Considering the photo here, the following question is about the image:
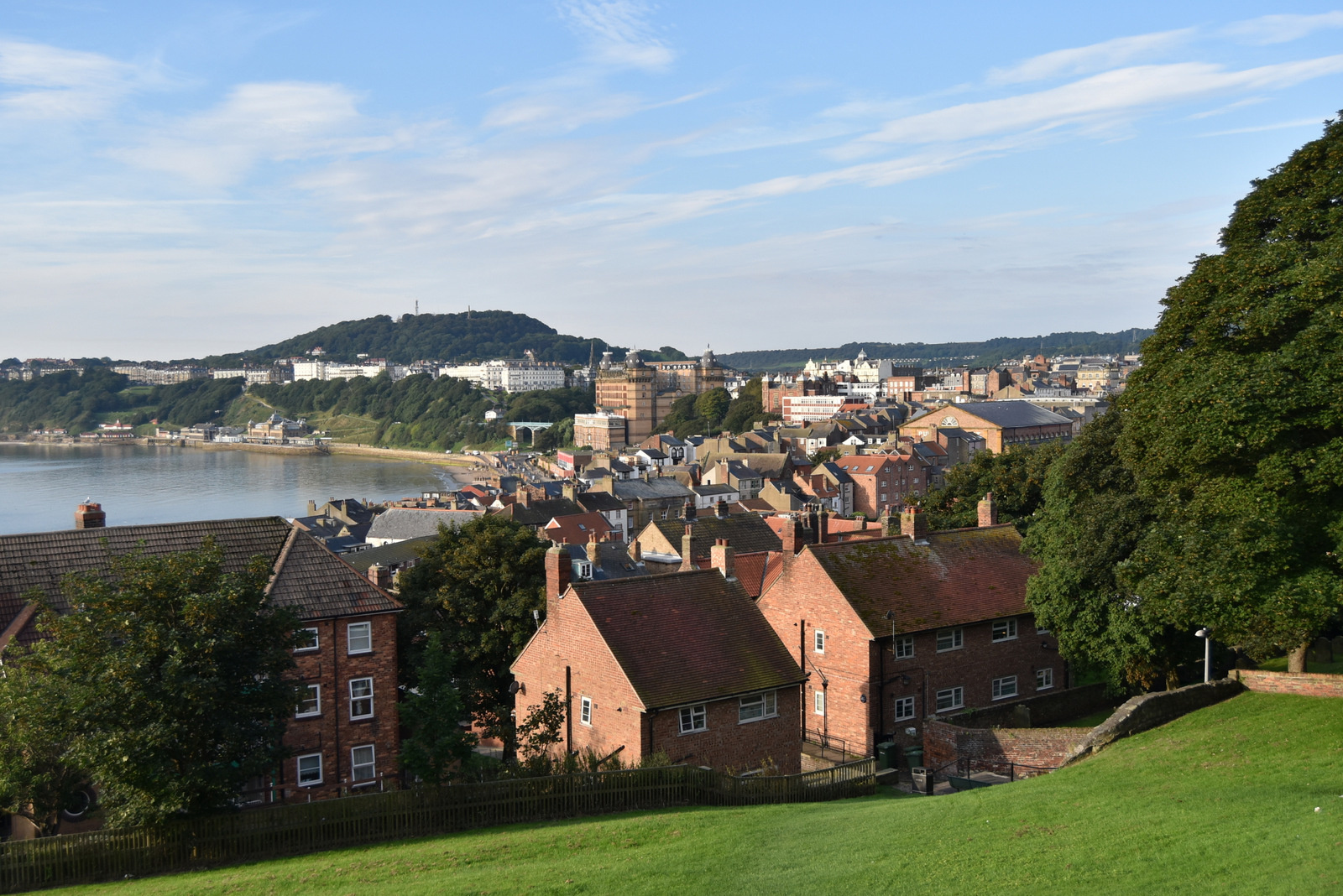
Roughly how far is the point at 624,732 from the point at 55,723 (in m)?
11.3

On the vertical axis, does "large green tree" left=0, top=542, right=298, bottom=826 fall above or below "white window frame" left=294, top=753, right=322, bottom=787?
above

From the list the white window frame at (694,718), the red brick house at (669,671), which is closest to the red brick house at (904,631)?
the red brick house at (669,671)

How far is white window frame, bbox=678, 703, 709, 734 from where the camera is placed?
75.6ft

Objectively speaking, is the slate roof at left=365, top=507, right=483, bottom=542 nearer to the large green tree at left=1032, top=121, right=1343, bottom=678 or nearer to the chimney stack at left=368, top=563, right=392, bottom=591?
the chimney stack at left=368, top=563, right=392, bottom=591

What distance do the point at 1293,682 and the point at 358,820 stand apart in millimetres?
17975

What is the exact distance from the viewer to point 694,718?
23.2 metres

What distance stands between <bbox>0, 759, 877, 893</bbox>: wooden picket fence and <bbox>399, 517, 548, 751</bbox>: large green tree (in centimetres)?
1029

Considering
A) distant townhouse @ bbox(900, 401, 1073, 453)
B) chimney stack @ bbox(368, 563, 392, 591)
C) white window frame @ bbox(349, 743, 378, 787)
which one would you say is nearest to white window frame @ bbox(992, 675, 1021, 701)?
white window frame @ bbox(349, 743, 378, 787)

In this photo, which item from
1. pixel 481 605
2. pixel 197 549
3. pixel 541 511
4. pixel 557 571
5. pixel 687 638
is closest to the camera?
pixel 197 549

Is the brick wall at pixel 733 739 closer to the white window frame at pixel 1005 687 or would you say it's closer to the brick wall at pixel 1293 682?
the white window frame at pixel 1005 687

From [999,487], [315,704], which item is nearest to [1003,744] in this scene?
[315,704]

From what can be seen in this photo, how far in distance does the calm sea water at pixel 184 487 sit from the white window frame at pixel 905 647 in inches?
3567

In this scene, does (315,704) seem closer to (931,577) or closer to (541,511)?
(931,577)

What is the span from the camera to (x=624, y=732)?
75.1 ft
